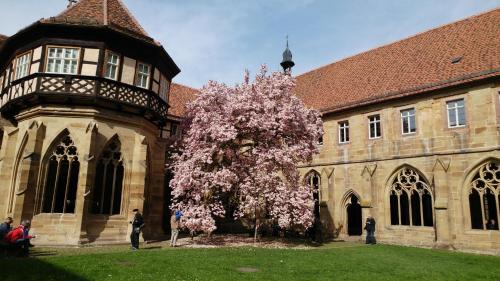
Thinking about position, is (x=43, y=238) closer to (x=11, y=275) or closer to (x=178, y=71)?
(x=11, y=275)

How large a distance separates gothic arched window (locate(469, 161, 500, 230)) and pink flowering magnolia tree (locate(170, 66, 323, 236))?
8.06m

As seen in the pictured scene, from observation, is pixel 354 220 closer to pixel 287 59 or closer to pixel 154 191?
pixel 154 191

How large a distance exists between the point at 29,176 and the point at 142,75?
23.3 ft

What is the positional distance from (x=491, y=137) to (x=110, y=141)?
723 inches

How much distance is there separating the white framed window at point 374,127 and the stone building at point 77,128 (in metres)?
13.1

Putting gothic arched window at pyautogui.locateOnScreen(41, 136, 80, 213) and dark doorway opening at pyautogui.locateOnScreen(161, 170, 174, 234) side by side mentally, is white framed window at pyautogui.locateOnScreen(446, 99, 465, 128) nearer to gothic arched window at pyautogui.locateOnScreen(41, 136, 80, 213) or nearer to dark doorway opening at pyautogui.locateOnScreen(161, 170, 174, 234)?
dark doorway opening at pyautogui.locateOnScreen(161, 170, 174, 234)

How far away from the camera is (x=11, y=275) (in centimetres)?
881

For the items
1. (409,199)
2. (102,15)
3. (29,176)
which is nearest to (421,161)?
(409,199)

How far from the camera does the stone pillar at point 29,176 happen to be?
606 inches

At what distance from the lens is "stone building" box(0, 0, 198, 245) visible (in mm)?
15961

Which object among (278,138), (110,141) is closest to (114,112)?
(110,141)

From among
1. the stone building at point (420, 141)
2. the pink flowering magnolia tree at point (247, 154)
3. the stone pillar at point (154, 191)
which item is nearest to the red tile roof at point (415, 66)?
the stone building at point (420, 141)

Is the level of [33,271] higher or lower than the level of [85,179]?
lower

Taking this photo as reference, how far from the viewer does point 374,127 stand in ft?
72.9
